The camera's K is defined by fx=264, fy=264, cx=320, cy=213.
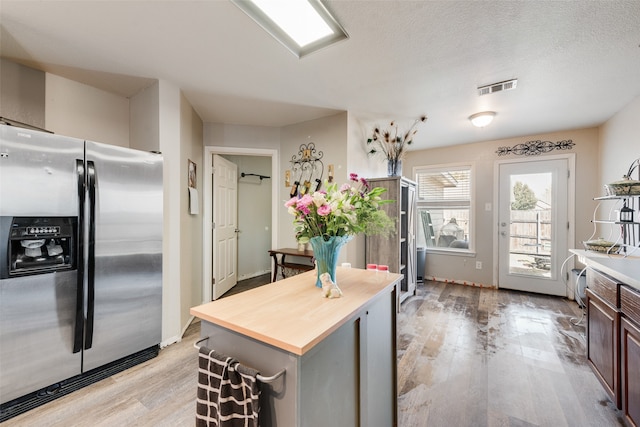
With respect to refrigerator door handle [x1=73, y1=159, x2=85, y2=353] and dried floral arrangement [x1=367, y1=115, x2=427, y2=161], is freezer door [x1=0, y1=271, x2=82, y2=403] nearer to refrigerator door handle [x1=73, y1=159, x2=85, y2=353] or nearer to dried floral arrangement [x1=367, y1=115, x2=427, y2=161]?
refrigerator door handle [x1=73, y1=159, x2=85, y2=353]

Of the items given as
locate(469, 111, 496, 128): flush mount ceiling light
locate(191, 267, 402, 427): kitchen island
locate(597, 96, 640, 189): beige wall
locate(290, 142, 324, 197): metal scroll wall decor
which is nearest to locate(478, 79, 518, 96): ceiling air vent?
locate(469, 111, 496, 128): flush mount ceiling light

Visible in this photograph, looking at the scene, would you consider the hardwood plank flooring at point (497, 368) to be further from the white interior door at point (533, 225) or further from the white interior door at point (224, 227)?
the white interior door at point (224, 227)

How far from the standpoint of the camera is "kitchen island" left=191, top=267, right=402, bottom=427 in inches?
33.3

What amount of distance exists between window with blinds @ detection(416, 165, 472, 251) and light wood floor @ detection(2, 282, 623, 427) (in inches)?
72.2

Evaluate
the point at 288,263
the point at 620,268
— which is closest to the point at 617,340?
the point at 620,268

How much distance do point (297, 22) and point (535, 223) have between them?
171 inches

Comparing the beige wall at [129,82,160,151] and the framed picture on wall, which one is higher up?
the beige wall at [129,82,160,151]

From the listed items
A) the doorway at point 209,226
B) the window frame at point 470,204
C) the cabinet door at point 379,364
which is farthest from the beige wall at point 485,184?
the cabinet door at point 379,364

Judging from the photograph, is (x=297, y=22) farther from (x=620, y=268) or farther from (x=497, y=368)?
(x=497, y=368)

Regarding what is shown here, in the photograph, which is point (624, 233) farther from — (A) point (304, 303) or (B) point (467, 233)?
(A) point (304, 303)

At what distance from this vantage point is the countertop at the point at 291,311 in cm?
86

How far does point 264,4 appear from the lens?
5.08 ft

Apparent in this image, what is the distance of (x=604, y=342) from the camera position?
5.72 feet

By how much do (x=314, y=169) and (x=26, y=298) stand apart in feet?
9.11
